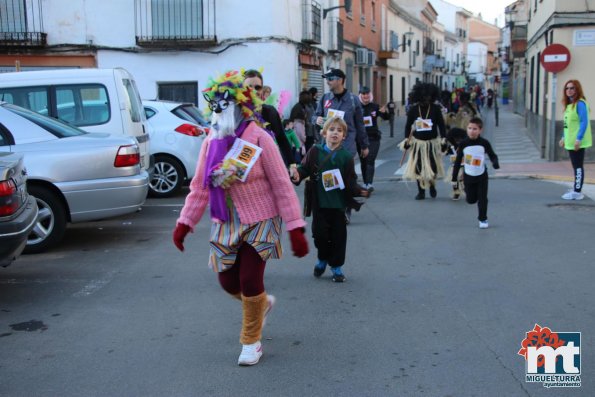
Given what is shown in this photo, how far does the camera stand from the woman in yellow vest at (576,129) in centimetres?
1028

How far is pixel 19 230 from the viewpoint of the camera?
221 inches

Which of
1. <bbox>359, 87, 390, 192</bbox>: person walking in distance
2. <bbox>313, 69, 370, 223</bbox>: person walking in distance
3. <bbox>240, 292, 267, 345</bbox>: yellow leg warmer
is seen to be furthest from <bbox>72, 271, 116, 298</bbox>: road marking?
<bbox>359, 87, 390, 192</bbox>: person walking in distance

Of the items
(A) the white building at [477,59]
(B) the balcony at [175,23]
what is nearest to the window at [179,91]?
(B) the balcony at [175,23]

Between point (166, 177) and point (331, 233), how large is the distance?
5.79 metres

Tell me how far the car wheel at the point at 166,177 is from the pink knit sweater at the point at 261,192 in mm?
7142

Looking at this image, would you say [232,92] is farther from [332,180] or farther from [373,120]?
[373,120]

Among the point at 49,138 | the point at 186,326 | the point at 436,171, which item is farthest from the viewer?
the point at 436,171

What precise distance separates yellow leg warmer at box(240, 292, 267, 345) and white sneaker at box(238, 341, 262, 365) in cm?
3

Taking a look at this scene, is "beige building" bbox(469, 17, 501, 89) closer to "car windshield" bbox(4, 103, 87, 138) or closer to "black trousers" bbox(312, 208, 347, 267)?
"car windshield" bbox(4, 103, 87, 138)

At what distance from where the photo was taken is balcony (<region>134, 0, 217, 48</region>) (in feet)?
61.2

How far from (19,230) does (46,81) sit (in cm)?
397

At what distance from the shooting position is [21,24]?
18.6 metres

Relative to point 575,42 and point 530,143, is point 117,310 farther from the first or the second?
point 530,143

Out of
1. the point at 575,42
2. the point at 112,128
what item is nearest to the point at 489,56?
the point at 575,42
